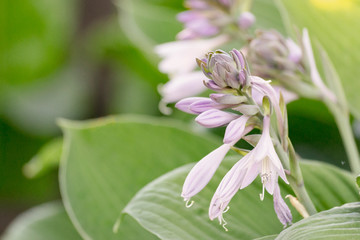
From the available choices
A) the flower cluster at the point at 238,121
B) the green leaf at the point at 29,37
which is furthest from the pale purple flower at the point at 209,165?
the green leaf at the point at 29,37

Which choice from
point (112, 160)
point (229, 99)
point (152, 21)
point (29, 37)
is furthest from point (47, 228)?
point (29, 37)

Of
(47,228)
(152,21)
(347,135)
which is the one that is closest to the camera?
(347,135)

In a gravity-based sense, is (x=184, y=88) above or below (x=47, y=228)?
above

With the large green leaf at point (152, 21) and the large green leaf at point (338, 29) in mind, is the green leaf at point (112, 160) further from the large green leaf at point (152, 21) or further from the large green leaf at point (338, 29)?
the large green leaf at point (152, 21)

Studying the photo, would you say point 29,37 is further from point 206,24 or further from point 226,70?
point 226,70

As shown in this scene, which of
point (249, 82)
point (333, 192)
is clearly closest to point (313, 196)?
point (333, 192)

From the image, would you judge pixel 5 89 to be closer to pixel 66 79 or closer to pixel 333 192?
pixel 66 79
